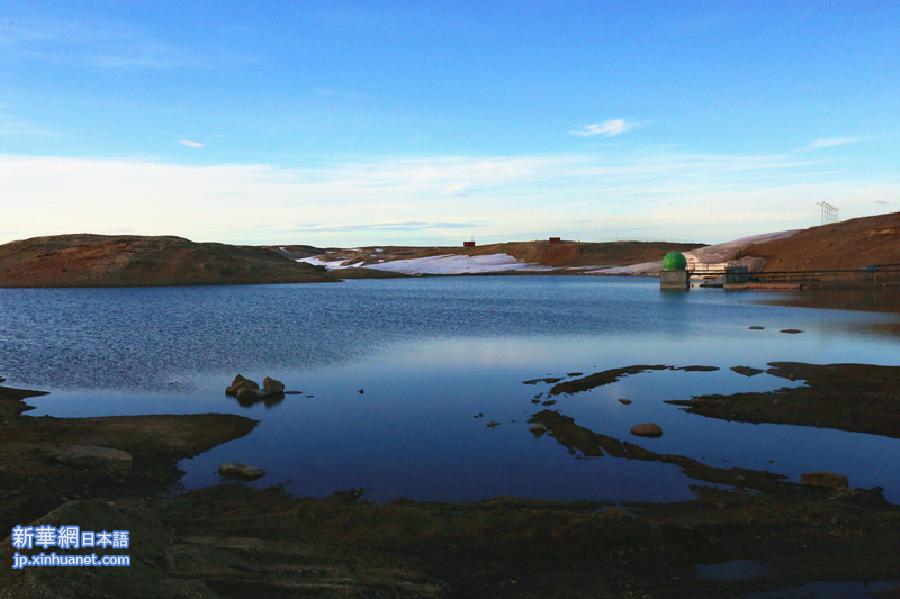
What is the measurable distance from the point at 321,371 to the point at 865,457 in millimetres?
23756

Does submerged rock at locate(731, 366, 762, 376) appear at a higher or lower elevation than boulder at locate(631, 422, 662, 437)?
higher

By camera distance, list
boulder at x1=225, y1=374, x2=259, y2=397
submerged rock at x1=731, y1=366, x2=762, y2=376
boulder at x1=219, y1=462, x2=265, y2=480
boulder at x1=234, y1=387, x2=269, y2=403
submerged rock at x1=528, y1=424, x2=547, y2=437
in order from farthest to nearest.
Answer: submerged rock at x1=731, y1=366, x2=762, y2=376
boulder at x1=225, y1=374, x2=259, y2=397
boulder at x1=234, y1=387, x2=269, y2=403
submerged rock at x1=528, y1=424, x2=547, y2=437
boulder at x1=219, y1=462, x2=265, y2=480

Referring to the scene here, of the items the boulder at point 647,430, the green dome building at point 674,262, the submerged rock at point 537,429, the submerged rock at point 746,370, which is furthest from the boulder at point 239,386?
the green dome building at point 674,262

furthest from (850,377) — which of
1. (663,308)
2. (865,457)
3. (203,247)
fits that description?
(203,247)

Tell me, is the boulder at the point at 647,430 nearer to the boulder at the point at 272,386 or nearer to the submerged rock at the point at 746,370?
the submerged rock at the point at 746,370

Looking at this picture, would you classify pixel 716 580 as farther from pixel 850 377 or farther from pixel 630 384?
pixel 850 377

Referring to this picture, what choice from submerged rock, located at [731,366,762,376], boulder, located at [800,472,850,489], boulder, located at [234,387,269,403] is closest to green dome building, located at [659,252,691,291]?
submerged rock, located at [731,366,762,376]

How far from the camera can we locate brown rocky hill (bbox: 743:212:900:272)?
121 meters

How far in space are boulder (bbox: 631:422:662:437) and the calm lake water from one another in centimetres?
42

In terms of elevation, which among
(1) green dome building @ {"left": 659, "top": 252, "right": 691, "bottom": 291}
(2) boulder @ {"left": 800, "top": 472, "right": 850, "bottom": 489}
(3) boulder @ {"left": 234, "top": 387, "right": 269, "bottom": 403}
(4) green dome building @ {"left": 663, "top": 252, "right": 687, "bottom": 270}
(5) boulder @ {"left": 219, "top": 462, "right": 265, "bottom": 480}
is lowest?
(2) boulder @ {"left": 800, "top": 472, "right": 850, "bottom": 489}

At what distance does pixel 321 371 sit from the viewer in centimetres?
3269

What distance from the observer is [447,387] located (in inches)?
1109

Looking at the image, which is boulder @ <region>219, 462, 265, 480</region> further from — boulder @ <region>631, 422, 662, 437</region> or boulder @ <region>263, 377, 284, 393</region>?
boulder @ <region>631, 422, 662, 437</region>

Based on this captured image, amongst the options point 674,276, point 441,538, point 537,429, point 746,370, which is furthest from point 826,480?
point 674,276
